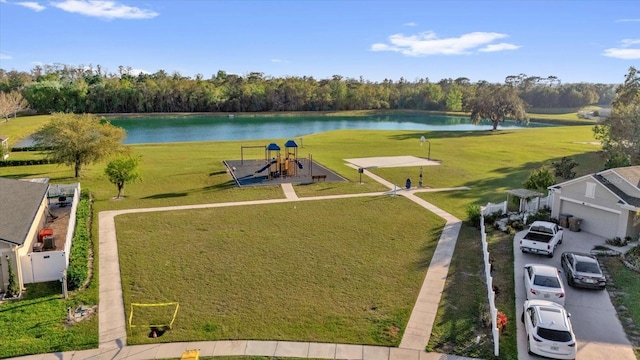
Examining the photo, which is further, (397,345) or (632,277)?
(632,277)

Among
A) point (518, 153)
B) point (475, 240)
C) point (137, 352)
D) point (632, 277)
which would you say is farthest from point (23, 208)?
point (518, 153)

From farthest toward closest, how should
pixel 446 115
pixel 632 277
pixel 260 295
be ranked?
1. pixel 446 115
2. pixel 632 277
3. pixel 260 295

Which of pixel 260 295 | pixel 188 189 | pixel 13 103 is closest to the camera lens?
pixel 260 295

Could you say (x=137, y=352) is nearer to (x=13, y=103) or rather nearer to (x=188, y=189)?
(x=188, y=189)

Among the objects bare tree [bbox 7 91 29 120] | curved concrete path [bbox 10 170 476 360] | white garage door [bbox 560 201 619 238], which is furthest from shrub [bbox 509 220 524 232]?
bare tree [bbox 7 91 29 120]

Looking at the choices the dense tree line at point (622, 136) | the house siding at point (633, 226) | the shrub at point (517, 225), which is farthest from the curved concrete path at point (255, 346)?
the dense tree line at point (622, 136)

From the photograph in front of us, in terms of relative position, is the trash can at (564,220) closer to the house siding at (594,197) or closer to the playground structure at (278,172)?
the house siding at (594,197)
